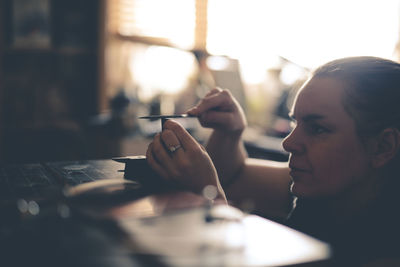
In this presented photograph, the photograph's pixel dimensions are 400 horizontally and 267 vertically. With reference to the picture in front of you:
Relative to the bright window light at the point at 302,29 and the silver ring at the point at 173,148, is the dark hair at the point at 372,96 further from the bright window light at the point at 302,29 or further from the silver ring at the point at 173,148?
the bright window light at the point at 302,29

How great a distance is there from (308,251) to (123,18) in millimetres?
2966

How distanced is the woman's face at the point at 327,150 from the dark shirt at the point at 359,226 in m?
0.07

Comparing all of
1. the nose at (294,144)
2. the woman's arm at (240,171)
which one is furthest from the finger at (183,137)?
the woman's arm at (240,171)

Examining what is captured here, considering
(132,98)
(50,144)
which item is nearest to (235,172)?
(50,144)

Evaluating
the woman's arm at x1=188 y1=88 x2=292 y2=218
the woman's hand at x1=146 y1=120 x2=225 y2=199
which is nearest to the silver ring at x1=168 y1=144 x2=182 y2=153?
the woman's hand at x1=146 y1=120 x2=225 y2=199

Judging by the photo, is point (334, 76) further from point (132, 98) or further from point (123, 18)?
point (123, 18)

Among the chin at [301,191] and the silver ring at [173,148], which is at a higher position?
the silver ring at [173,148]

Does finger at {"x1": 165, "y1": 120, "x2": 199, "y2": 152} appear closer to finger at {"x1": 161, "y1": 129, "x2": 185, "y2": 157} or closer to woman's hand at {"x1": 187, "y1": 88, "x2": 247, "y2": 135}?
finger at {"x1": 161, "y1": 129, "x2": 185, "y2": 157}

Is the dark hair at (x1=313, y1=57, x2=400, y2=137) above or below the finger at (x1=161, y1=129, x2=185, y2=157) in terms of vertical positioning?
above

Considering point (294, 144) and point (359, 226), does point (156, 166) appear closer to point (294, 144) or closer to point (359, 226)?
point (294, 144)

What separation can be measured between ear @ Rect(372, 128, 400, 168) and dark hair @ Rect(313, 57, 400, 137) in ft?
0.05

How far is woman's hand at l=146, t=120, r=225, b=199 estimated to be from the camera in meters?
0.63

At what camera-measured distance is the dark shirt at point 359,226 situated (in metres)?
0.74

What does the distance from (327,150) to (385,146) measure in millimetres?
124
